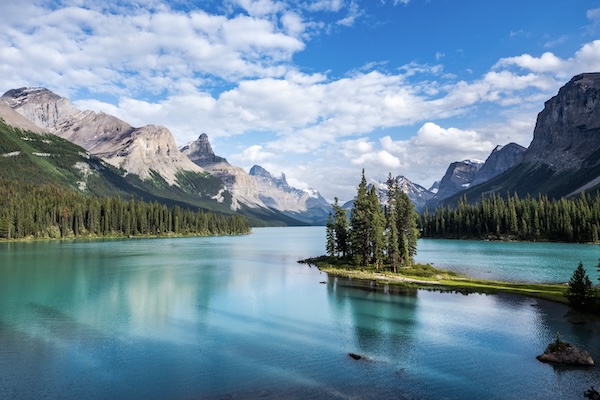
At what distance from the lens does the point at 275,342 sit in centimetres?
3991

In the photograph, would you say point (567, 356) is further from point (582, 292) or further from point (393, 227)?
point (393, 227)

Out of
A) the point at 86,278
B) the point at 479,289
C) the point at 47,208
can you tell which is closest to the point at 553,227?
the point at 479,289

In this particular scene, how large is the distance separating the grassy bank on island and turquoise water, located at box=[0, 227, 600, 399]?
519cm

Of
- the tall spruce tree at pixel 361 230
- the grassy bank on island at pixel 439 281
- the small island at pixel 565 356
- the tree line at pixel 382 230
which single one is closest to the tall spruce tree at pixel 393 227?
the tree line at pixel 382 230

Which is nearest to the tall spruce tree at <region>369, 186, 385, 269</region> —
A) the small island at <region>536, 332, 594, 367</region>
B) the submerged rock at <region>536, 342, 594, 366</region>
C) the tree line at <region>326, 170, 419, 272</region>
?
the tree line at <region>326, 170, 419, 272</region>

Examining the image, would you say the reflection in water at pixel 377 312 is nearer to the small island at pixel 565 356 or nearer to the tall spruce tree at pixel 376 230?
the small island at pixel 565 356

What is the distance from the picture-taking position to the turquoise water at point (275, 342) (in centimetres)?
2898

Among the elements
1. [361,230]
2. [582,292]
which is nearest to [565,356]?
[582,292]

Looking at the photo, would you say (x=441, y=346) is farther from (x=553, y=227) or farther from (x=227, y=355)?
(x=553, y=227)

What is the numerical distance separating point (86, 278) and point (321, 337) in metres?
56.9

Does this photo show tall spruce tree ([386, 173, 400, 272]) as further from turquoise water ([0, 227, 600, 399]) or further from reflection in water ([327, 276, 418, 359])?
turquoise water ([0, 227, 600, 399])

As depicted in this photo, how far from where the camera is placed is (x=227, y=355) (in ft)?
118

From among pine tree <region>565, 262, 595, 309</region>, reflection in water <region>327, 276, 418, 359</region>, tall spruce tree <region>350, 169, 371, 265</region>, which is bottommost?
reflection in water <region>327, 276, 418, 359</region>

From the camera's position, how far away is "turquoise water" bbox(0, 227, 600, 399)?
95.1ft
